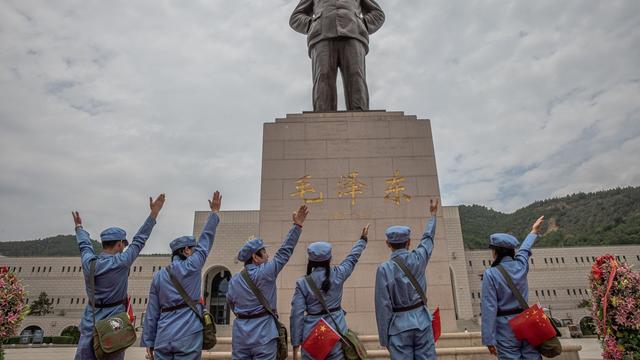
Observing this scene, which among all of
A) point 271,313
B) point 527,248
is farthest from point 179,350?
point 527,248

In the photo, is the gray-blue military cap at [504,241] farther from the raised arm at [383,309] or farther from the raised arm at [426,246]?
the raised arm at [383,309]

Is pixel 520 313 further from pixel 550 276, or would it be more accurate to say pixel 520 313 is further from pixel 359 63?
pixel 550 276

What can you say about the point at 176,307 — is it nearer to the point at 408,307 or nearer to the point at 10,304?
the point at 408,307

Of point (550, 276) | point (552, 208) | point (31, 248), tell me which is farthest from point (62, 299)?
point (552, 208)

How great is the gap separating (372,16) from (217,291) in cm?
2663

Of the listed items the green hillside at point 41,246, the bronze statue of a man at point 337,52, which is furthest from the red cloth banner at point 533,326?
the green hillside at point 41,246

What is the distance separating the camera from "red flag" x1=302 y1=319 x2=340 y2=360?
10.2 ft

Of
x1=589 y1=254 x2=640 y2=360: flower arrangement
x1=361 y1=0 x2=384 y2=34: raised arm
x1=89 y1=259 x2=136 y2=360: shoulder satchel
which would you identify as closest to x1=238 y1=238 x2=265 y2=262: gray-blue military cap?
x1=89 y1=259 x2=136 y2=360: shoulder satchel

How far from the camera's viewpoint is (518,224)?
57.6m

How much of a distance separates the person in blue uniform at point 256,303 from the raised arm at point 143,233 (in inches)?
31.9

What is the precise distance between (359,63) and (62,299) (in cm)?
3721

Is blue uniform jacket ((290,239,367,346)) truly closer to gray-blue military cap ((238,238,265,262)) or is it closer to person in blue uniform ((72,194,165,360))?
gray-blue military cap ((238,238,265,262))

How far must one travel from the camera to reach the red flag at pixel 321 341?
3.11 metres

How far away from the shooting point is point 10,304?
4211 millimetres
